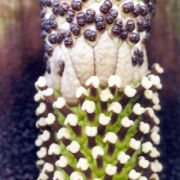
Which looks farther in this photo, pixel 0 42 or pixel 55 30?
pixel 0 42

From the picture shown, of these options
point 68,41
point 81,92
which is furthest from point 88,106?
point 68,41

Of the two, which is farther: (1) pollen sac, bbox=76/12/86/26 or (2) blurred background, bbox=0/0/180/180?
(2) blurred background, bbox=0/0/180/180

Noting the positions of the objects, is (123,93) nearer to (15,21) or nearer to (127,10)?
(127,10)

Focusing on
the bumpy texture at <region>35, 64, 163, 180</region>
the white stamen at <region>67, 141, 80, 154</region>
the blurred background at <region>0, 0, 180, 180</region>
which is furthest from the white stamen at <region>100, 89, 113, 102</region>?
the blurred background at <region>0, 0, 180, 180</region>

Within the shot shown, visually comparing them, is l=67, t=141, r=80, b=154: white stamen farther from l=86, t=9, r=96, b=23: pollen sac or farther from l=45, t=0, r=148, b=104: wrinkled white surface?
l=86, t=9, r=96, b=23: pollen sac

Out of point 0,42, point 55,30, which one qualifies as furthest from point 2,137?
point 55,30

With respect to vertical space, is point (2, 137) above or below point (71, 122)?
below
